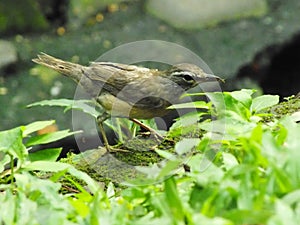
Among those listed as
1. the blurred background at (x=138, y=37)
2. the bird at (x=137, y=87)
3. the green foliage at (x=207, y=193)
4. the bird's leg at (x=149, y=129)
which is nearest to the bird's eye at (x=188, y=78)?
the bird at (x=137, y=87)

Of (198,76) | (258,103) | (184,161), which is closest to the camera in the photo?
(184,161)

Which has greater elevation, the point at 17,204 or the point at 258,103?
the point at 258,103

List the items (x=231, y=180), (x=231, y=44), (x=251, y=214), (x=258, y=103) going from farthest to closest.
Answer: (x=231, y=44)
(x=258, y=103)
(x=231, y=180)
(x=251, y=214)

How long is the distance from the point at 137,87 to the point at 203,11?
5363 mm

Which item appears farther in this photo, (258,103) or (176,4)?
(176,4)

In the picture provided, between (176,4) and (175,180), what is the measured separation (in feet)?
24.5

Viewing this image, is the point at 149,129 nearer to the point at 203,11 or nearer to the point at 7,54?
the point at 203,11

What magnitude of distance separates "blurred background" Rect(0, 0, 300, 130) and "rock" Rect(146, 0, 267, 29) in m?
0.01

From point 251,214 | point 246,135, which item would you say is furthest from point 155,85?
point 251,214

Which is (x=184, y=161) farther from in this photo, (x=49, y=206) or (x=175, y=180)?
(x=49, y=206)

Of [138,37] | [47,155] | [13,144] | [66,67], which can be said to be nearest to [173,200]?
[13,144]

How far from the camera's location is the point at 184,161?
347cm

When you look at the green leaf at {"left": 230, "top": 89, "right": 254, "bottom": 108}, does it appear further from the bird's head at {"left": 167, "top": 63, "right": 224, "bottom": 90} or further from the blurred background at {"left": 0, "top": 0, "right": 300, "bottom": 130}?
the blurred background at {"left": 0, "top": 0, "right": 300, "bottom": 130}

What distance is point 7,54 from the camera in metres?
10.4
